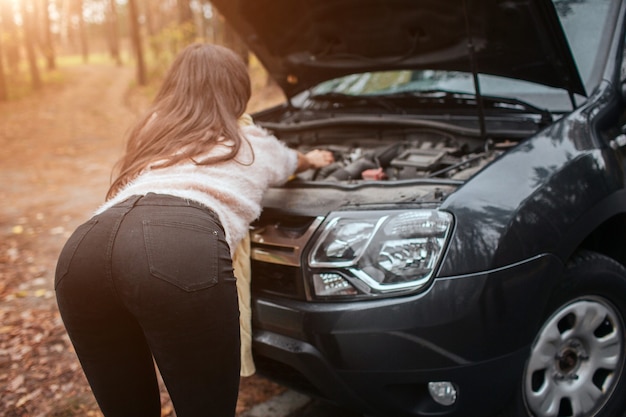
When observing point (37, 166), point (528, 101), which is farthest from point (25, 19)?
point (528, 101)

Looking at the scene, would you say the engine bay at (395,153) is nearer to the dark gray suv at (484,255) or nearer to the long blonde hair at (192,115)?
the dark gray suv at (484,255)

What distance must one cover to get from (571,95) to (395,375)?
5.46 feet

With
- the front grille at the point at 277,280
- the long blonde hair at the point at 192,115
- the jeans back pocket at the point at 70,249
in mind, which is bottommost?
Answer: the front grille at the point at 277,280

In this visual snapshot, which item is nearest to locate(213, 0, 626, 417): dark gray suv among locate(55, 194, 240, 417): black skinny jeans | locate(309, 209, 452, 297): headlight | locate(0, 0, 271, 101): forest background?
locate(309, 209, 452, 297): headlight

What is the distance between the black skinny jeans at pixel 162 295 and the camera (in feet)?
5.36

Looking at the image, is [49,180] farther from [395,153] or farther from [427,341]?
[427,341]

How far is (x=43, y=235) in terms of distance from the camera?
603cm

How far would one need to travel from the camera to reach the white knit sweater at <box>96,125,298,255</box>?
6.07 feet

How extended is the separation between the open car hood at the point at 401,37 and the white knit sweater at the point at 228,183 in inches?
50.6

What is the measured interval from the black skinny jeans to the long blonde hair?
27cm

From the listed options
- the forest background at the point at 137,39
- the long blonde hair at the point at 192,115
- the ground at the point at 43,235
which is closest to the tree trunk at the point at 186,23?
the forest background at the point at 137,39

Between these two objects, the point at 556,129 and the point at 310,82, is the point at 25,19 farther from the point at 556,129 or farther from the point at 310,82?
the point at 556,129

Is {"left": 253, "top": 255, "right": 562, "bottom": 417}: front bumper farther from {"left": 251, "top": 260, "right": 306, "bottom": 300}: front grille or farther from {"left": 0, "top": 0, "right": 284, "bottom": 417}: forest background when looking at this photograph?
{"left": 0, "top": 0, "right": 284, "bottom": 417}: forest background

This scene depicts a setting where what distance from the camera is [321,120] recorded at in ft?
11.7
